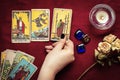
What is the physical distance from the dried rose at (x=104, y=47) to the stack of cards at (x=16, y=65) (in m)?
0.37

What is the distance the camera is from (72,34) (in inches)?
58.2

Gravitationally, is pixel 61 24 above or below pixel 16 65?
above

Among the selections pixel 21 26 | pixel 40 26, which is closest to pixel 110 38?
pixel 40 26

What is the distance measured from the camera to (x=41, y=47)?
4.86ft

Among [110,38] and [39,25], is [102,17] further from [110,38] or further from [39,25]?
[39,25]

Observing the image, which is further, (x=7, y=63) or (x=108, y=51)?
→ (x=7, y=63)

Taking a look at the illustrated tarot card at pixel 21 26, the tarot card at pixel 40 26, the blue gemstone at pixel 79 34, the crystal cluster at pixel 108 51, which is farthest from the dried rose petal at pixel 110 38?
the illustrated tarot card at pixel 21 26

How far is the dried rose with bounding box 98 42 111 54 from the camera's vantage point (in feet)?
4.50

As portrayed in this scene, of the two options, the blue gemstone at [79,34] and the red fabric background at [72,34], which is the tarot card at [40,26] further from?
the blue gemstone at [79,34]

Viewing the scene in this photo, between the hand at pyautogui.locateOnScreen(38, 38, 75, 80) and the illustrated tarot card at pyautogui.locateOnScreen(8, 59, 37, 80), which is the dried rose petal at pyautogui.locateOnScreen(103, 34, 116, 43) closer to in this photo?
the hand at pyautogui.locateOnScreen(38, 38, 75, 80)

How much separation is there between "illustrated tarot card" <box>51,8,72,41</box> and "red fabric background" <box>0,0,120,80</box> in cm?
3

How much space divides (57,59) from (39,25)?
0.23 meters

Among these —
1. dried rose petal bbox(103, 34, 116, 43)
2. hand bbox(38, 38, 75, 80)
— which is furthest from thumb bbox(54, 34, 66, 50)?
dried rose petal bbox(103, 34, 116, 43)

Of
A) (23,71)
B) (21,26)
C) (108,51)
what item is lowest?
(23,71)
